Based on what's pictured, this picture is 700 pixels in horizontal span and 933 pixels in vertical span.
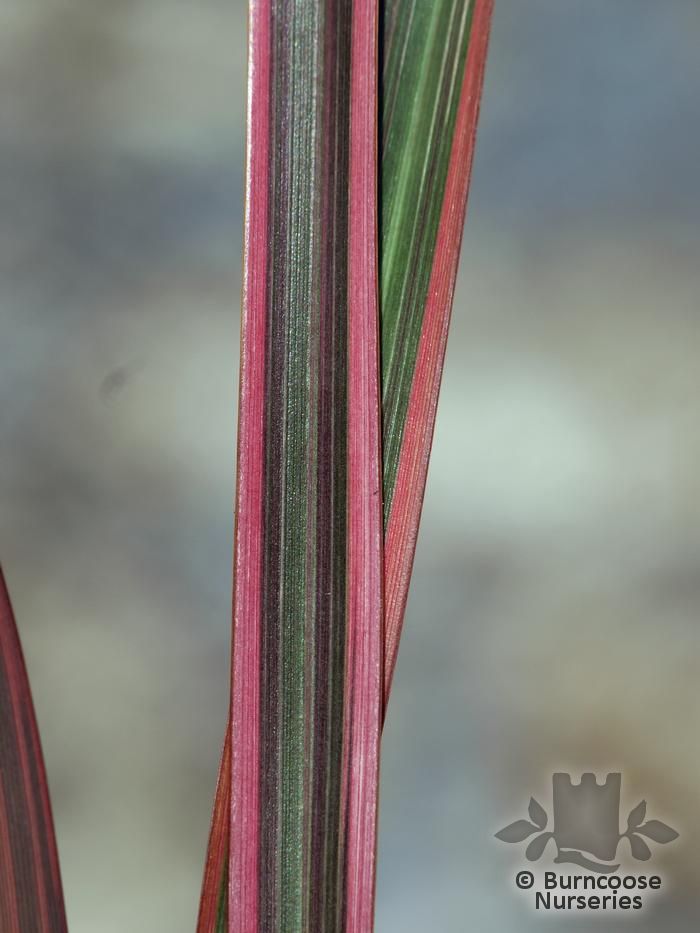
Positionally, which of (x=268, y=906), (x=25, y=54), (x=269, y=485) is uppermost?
(x=25, y=54)

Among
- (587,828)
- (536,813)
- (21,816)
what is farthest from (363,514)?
(536,813)

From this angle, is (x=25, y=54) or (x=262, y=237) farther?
(x=25, y=54)

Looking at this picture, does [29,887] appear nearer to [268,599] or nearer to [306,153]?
[268,599]

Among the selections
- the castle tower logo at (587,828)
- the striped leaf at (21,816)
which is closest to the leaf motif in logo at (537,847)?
the castle tower logo at (587,828)

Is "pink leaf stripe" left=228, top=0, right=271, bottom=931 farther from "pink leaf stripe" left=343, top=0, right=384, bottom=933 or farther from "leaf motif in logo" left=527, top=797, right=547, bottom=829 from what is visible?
"leaf motif in logo" left=527, top=797, right=547, bottom=829

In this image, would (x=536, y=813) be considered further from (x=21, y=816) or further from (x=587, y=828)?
(x=21, y=816)

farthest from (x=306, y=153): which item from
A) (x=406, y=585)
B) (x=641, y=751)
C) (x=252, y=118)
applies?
(x=641, y=751)

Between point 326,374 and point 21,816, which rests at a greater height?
point 326,374
